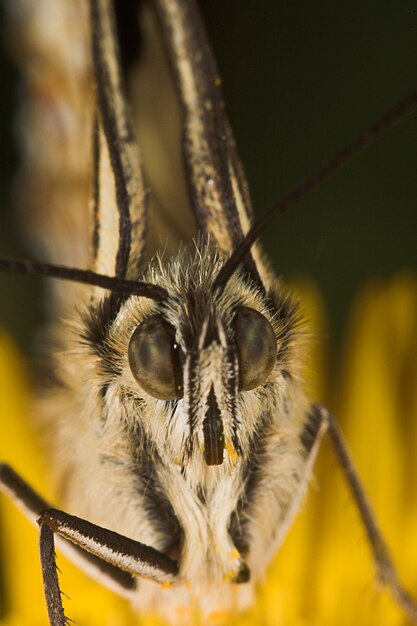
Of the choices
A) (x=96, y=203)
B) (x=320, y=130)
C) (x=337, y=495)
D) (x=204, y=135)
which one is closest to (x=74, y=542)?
(x=96, y=203)

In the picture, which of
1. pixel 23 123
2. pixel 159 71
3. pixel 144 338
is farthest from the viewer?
pixel 23 123

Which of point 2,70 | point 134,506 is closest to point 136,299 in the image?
point 134,506

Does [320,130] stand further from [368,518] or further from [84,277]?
[84,277]

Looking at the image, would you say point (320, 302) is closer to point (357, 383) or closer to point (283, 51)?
point (357, 383)

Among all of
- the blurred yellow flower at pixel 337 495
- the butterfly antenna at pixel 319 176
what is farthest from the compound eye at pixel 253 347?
the blurred yellow flower at pixel 337 495

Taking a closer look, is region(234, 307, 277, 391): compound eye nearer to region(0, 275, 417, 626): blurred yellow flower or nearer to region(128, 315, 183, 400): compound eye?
region(128, 315, 183, 400): compound eye

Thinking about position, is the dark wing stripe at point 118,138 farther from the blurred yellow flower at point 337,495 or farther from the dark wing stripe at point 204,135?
the blurred yellow flower at point 337,495

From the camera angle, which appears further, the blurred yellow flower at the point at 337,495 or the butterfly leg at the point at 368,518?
the blurred yellow flower at the point at 337,495
